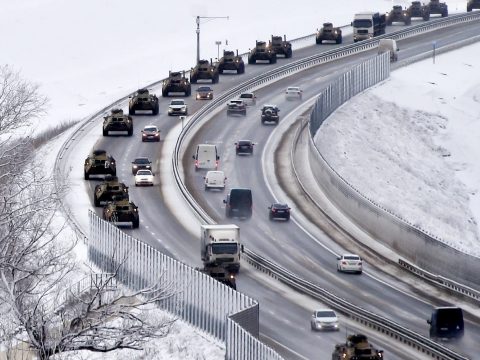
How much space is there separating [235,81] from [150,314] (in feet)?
258

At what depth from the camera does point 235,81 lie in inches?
5463

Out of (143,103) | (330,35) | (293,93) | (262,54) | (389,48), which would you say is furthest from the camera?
(330,35)

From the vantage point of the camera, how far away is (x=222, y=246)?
7638 cm

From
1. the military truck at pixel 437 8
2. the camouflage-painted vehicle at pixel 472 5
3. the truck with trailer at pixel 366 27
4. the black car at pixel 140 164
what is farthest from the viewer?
the camouflage-painted vehicle at pixel 472 5

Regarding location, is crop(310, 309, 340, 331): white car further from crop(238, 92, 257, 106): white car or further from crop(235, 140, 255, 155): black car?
crop(238, 92, 257, 106): white car

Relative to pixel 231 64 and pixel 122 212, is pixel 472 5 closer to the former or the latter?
pixel 231 64

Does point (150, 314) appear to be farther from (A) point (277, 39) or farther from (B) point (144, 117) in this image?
(A) point (277, 39)

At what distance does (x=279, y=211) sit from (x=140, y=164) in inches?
641

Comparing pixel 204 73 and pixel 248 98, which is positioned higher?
pixel 204 73

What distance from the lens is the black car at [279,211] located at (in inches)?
3541

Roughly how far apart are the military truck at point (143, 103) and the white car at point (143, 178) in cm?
2548

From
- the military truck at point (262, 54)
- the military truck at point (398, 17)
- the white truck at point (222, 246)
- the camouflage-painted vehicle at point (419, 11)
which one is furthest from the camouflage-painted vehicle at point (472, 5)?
the white truck at point (222, 246)

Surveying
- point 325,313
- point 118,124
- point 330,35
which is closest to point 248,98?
point 118,124

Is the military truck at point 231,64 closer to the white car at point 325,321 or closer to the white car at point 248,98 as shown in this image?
the white car at point 248,98
